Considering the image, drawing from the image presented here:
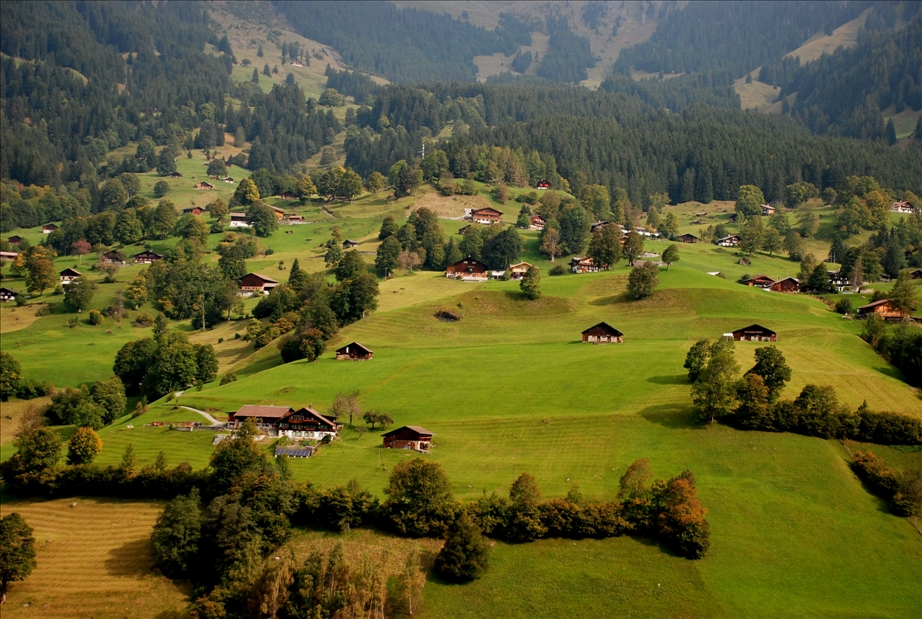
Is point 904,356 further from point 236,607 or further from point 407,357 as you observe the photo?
→ point 236,607

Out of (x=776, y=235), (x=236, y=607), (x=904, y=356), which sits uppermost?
(x=776, y=235)

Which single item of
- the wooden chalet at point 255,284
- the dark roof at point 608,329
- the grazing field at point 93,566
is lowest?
the grazing field at point 93,566

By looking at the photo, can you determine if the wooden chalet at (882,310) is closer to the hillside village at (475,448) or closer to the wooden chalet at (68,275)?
the hillside village at (475,448)

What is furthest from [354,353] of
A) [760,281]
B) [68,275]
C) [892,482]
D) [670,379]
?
[68,275]

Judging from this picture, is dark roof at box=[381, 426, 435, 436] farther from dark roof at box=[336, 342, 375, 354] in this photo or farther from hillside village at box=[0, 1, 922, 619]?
dark roof at box=[336, 342, 375, 354]

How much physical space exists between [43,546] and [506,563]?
33084 millimetres

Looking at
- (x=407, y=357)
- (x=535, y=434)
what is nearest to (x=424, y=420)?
(x=535, y=434)

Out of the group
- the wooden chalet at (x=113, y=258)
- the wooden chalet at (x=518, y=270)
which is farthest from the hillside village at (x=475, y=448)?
the wooden chalet at (x=113, y=258)

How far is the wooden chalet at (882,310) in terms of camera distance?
97562mm

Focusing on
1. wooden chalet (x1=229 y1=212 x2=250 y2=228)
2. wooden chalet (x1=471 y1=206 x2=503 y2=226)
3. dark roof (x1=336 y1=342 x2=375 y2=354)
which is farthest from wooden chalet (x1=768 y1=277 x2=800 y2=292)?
wooden chalet (x1=229 y1=212 x2=250 y2=228)

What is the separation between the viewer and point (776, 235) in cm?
15625

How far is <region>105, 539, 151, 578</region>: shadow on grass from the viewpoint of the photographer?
5591 centimetres

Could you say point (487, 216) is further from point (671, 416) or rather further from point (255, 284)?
point (671, 416)

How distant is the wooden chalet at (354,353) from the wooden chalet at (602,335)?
24.4 m
